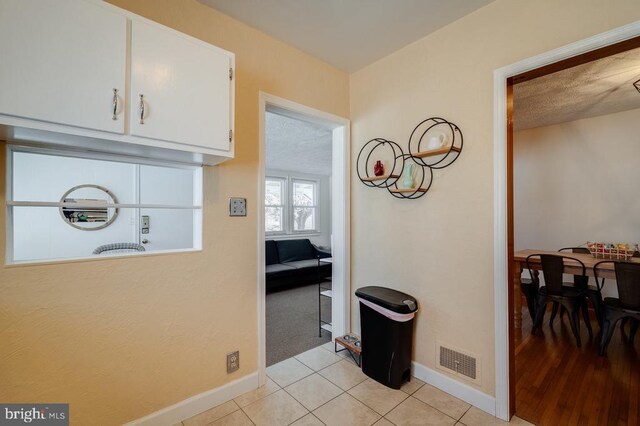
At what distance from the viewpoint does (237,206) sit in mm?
1891

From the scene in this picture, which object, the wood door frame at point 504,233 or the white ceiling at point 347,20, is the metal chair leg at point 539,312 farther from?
the white ceiling at point 347,20

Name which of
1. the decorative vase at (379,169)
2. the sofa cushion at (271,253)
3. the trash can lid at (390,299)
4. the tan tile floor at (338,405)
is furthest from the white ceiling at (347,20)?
the sofa cushion at (271,253)

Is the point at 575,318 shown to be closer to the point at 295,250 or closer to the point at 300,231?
the point at 295,250

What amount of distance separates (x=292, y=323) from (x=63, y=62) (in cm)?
299

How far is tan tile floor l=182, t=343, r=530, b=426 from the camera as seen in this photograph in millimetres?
1642

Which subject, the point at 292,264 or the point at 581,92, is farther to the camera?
the point at 292,264

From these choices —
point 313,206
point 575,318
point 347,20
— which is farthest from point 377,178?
point 313,206

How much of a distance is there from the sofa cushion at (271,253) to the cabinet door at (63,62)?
4.35m

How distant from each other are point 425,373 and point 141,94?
252cm

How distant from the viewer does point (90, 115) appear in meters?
1.15

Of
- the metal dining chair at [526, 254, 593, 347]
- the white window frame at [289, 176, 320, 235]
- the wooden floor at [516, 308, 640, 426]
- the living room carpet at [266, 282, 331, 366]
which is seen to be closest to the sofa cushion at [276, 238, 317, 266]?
the white window frame at [289, 176, 320, 235]

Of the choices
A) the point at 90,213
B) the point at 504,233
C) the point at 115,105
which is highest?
the point at 115,105

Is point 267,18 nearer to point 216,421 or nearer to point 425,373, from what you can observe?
point 216,421

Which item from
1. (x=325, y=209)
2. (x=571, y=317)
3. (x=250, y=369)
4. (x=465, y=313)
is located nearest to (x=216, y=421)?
(x=250, y=369)
